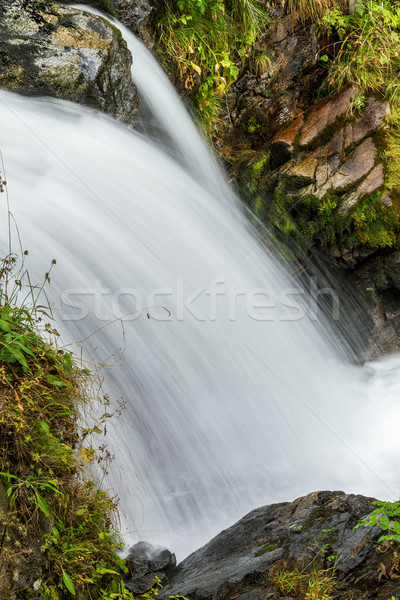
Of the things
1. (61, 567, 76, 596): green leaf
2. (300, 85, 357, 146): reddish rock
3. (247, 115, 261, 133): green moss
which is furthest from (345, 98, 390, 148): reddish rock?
(61, 567, 76, 596): green leaf

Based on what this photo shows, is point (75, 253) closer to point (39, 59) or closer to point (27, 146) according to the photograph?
point (27, 146)

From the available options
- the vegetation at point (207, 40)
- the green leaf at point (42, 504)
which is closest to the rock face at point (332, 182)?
the vegetation at point (207, 40)

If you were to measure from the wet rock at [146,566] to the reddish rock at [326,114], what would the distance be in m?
4.17

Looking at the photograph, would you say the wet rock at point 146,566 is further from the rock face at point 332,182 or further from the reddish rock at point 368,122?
the reddish rock at point 368,122

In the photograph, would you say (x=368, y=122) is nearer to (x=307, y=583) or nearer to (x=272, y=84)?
(x=272, y=84)

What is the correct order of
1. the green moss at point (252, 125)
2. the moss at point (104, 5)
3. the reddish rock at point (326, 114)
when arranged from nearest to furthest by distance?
the moss at point (104, 5) → the reddish rock at point (326, 114) → the green moss at point (252, 125)

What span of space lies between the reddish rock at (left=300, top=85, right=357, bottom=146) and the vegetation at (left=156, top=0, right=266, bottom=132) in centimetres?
95

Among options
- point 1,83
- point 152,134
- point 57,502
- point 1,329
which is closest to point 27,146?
point 1,83

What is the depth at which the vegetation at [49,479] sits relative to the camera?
70.4 inches

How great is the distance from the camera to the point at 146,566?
2408 mm

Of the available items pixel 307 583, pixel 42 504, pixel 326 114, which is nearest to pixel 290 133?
pixel 326 114

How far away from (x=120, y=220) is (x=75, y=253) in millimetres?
587

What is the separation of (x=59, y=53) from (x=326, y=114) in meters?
2.72

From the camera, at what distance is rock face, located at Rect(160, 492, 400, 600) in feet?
6.12
